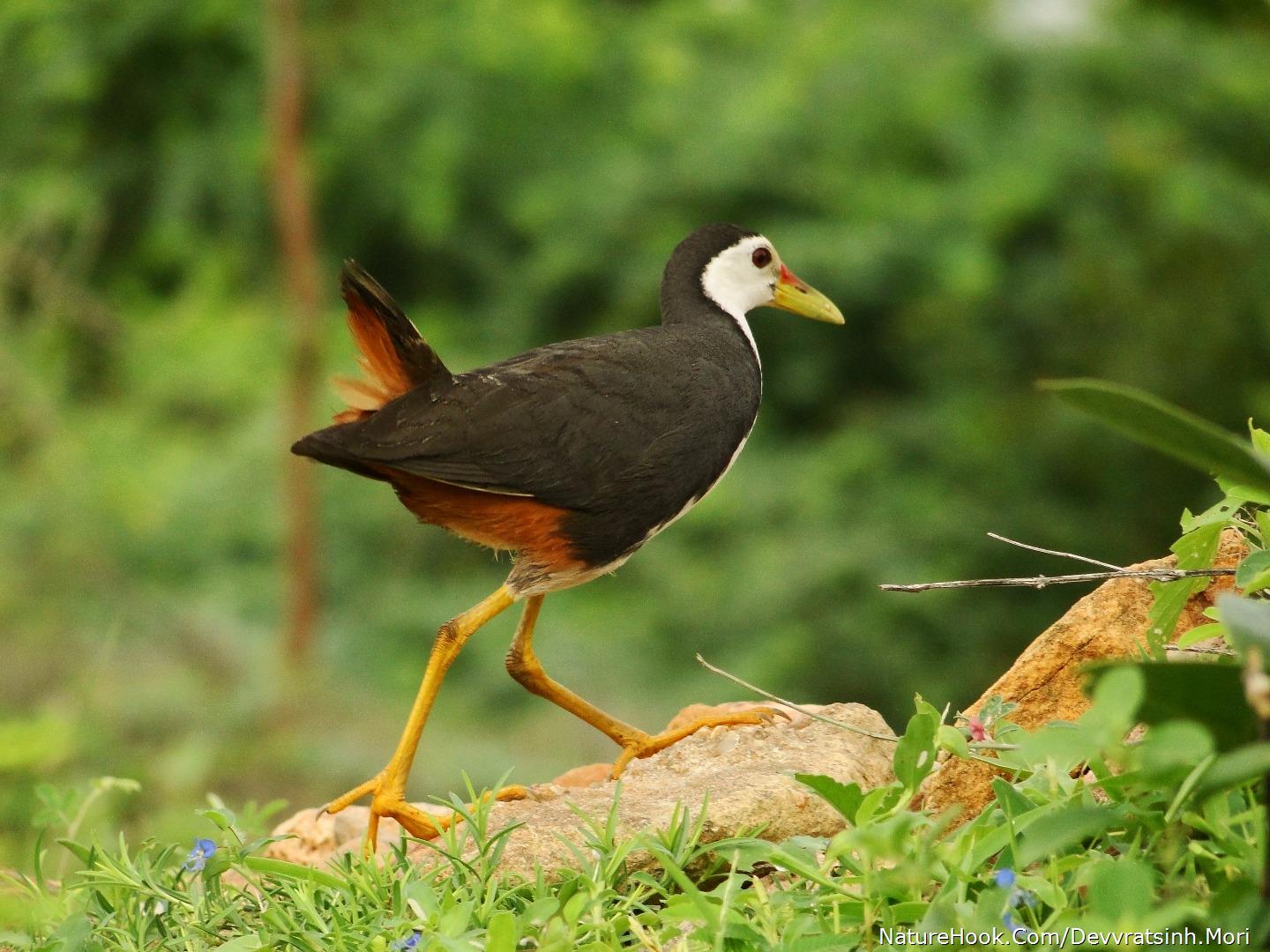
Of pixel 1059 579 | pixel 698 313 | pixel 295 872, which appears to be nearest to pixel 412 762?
pixel 295 872

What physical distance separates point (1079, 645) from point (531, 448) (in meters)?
1.34

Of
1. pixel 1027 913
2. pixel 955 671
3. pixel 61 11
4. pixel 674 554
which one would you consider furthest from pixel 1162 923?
pixel 61 11

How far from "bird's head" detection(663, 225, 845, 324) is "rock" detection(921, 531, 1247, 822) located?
152cm

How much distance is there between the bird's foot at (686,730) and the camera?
12.5 ft

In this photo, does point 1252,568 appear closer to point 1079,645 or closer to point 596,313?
point 1079,645

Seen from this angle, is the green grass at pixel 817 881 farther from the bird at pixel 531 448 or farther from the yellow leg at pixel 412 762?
the bird at pixel 531 448

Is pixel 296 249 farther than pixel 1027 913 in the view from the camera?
Yes

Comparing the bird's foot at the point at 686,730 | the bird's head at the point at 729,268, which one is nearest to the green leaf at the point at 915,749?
the bird's foot at the point at 686,730

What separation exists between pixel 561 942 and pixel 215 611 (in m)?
6.77

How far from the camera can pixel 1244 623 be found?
1.87m

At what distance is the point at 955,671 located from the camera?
7.84 metres

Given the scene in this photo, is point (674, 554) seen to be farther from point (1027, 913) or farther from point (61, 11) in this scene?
point (1027, 913)

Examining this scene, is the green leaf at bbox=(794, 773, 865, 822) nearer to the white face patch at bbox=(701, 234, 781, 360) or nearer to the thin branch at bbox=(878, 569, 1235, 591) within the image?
the thin branch at bbox=(878, 569, 1235, 591)

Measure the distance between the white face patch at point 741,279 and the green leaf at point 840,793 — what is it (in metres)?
2.01
